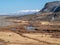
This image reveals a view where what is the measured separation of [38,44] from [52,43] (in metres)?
2.33

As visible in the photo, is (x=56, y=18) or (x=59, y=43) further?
(x=56, y=18)

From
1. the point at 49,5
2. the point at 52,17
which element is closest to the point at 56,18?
the point at 52,17

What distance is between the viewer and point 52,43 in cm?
3306

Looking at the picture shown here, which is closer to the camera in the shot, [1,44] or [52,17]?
[1,44]

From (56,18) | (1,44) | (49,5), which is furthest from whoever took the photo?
(49,5)

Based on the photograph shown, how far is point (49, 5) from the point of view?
7721 inches

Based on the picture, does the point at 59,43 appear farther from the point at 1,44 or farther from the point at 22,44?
the point at 1,44

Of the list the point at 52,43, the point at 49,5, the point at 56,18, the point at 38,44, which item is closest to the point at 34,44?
the point at 38,44

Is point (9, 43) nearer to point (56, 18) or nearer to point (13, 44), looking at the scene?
point (13, 44)

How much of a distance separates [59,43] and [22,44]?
5492mm

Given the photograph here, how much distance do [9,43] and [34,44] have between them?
3.75 m

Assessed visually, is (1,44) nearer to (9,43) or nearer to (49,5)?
(9,43)

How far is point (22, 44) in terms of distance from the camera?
3209 centimetres

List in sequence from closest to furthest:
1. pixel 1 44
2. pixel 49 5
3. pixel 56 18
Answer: pixel 1 44 < pixel 56 18 < pixel 49 5
